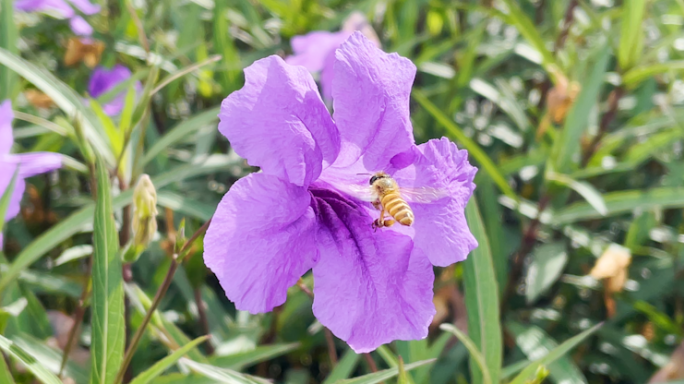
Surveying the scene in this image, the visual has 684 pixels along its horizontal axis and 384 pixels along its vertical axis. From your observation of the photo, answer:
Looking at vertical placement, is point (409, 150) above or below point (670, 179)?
above

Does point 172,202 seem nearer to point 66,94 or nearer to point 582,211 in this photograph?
point 66,94

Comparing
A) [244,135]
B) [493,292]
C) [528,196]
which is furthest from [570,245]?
[244,135]

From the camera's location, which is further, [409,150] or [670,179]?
[670,179]

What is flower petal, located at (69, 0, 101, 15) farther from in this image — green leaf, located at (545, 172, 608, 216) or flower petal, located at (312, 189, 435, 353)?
green leaf, located at (545, 172, 608, 216)

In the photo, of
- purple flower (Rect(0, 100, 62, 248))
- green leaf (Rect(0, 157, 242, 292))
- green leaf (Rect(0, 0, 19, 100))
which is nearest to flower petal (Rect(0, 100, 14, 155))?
purple flower (Rect(0, 100, 62, 248))

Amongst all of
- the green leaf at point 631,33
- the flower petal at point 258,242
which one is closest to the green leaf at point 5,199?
the flower petal at point 258,242

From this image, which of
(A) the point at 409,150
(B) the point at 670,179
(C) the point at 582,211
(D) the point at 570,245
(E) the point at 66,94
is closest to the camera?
(A) the point at 409,150

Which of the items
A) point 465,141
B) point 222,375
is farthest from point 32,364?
point 465,141

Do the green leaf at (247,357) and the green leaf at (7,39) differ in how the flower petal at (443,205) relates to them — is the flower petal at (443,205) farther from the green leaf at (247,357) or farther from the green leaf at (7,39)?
the green leaf at (7,39)
